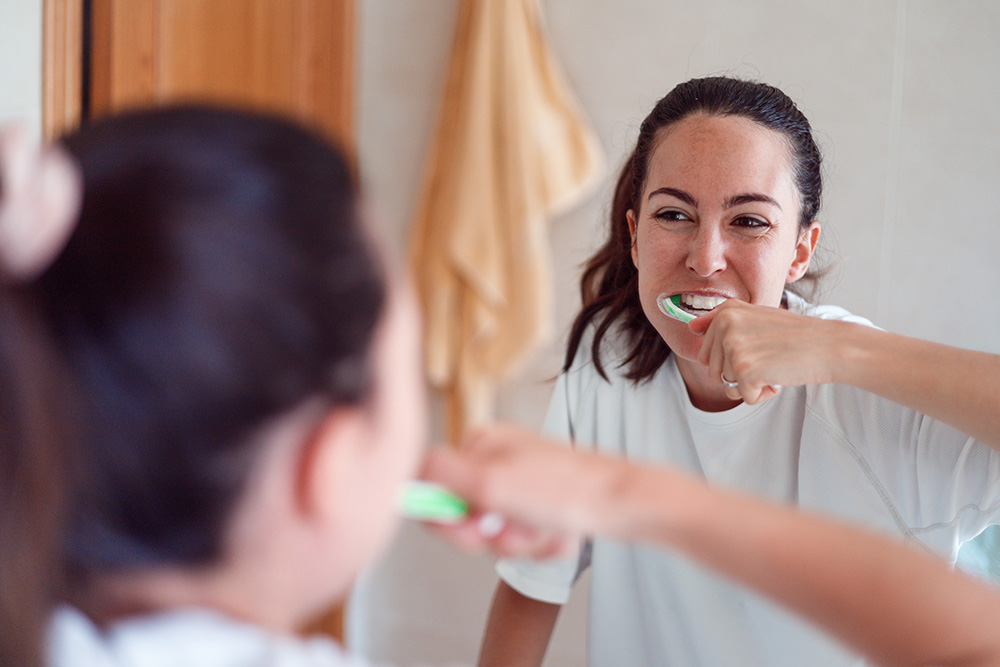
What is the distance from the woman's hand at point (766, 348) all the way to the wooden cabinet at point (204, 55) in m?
0.45

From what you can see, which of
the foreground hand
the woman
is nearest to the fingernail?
the foreground hand

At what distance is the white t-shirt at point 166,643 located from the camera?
1.21ft

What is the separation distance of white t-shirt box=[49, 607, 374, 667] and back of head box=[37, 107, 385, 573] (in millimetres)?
30

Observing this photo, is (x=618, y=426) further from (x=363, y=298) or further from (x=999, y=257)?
(x=999, y=257)

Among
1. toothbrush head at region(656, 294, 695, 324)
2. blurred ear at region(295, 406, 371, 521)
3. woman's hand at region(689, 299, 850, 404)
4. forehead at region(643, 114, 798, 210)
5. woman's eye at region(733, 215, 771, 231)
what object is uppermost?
forehead at region(643, 114, 798, 210)

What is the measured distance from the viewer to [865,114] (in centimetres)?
Answer: 150

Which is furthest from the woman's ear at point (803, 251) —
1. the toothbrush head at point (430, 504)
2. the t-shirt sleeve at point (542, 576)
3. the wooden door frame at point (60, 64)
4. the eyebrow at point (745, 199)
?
the wooden door frame at point (60, 64)

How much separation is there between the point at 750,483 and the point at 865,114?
0.90 meters

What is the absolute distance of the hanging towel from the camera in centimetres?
160

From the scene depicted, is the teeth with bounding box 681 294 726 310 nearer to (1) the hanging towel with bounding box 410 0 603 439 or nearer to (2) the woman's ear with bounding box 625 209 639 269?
(2) the woman's ear with bounding box 625 209 639 269

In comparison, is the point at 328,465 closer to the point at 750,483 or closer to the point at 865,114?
the point at 750,483

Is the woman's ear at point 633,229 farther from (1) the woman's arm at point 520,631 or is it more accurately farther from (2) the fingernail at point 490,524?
(2) the fingernail at point 490,524

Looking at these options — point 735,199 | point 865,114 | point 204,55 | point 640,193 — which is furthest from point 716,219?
point 204,55

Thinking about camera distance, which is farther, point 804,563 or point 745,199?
point 745,199
